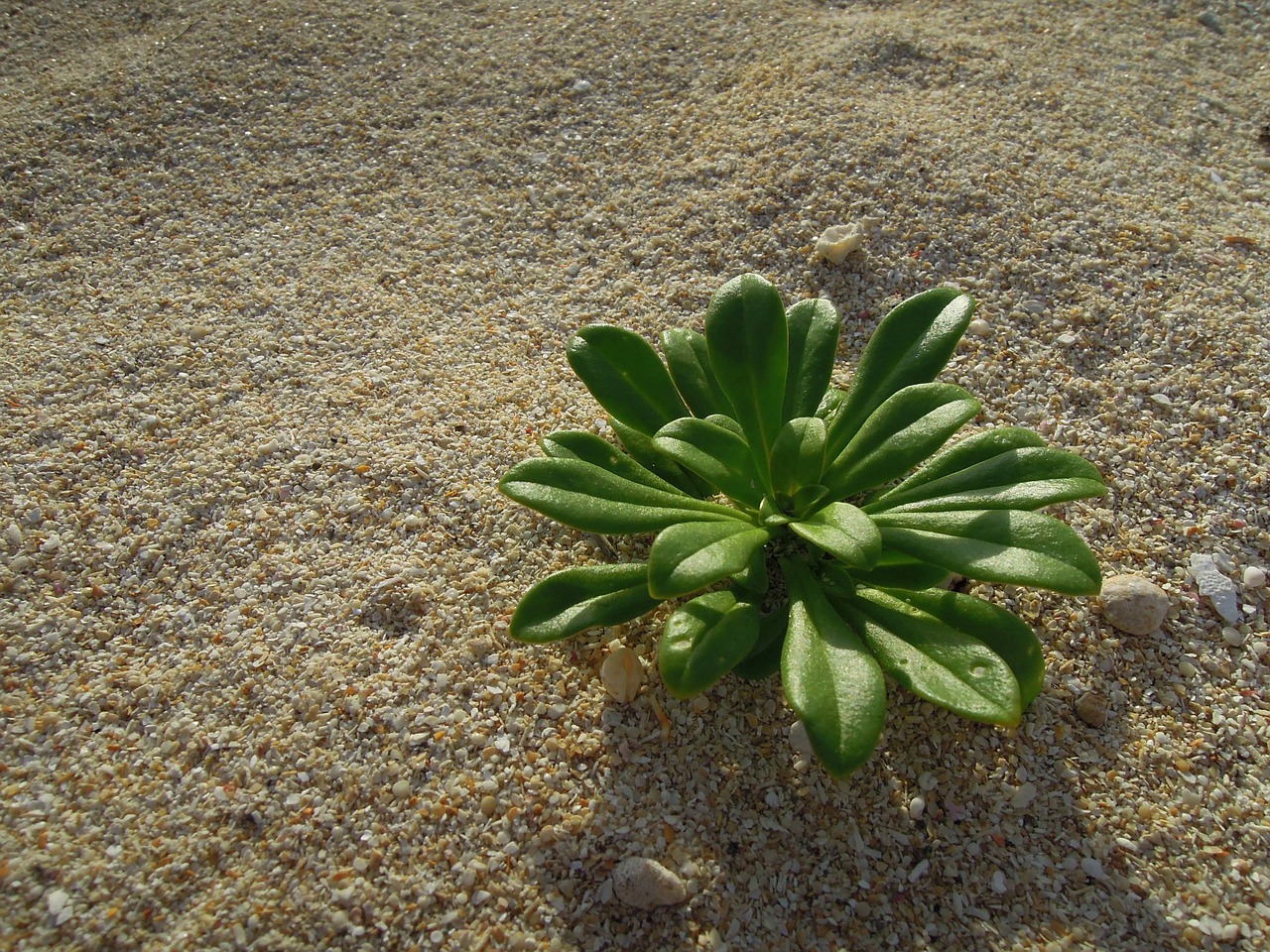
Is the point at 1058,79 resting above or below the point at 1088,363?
above

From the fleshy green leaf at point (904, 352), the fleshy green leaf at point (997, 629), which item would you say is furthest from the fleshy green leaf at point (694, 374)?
the fleshy green leaf at point (997, 629)

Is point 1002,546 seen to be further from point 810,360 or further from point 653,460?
point 653,460

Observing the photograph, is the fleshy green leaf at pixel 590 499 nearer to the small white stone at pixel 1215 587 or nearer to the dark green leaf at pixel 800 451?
the dark green leaf at pixel 800 451

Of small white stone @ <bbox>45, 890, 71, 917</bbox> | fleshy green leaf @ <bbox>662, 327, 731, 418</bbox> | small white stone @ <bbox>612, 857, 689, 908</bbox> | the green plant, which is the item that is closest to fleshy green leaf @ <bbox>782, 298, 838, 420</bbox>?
the green plant

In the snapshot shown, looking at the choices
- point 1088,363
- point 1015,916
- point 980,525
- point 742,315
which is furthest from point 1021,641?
point 1088,363

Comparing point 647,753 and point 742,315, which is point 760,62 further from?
point 647,753

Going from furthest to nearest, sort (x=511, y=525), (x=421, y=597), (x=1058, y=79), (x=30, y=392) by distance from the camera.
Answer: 1. (x=1058, y=79)
2. (x=30, y=392)
3. (x=511, y=525)
4. (x=421, y=597)

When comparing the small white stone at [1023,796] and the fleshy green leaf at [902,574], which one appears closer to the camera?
the small white stone at [1023,796]
